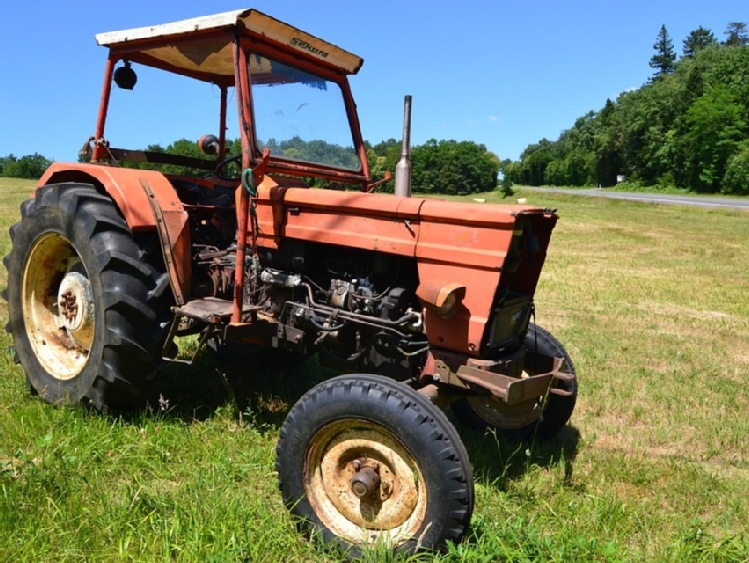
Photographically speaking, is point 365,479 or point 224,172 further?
point 224,172

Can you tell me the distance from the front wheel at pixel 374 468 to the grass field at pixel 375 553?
0.36 ft

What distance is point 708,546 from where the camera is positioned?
8.52 feet

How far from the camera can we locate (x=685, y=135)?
46312 millimetres

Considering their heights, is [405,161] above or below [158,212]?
above

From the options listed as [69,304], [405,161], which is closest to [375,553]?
[405,161]

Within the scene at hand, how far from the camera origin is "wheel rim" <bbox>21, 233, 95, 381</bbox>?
3760 millimetres

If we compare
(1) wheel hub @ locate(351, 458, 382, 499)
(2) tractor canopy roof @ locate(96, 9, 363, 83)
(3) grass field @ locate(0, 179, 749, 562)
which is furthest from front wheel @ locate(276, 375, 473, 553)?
(2) tractor canopy roof @ locate(96, 9, 363, 83)

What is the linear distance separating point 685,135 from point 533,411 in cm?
4979

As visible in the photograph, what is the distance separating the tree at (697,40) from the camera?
284 ft

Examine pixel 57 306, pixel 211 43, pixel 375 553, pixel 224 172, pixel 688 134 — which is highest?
pixel 688 134

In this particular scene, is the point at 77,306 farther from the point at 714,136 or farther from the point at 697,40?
the point at 697,40

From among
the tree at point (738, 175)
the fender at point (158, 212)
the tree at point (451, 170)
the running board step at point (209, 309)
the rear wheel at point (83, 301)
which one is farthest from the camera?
the tree at point (451, 170)

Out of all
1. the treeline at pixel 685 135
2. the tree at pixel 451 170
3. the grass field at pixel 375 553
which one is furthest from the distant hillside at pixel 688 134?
the grass field at pixel 375 553

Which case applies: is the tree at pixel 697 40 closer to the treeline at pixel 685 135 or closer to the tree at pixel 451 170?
the treeline at pixel 685 135
